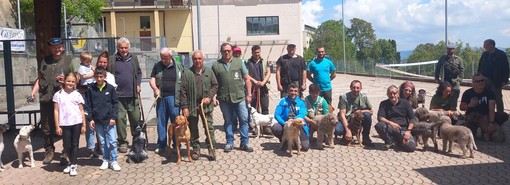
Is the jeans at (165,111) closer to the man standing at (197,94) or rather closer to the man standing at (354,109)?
the man standing at (197,94)

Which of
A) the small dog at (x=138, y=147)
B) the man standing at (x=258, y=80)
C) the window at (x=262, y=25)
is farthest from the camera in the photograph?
the window at (x=262, y=25)

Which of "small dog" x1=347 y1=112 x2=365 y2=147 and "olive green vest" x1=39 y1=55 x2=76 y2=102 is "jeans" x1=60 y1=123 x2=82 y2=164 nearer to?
"olive green vest" x1=39 y1=55 x2=76 y2=102

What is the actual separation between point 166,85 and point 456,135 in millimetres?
4320

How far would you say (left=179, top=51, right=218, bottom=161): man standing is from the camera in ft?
23.2

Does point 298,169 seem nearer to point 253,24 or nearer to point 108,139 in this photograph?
point 108,139

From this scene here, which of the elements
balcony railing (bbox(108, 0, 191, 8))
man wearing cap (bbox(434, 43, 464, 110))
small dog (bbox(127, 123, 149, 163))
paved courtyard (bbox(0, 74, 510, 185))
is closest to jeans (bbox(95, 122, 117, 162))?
paved courtyard (bbox(0, 74, 510, 185))

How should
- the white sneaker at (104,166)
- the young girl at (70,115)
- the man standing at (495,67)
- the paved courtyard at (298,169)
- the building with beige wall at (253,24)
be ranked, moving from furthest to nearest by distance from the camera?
the building with beige wall at (253,24) → the man standing at (495,67) → the white sneaker at (104,166) → the young girl at (70,115) → the paved courtyard at (298,169)

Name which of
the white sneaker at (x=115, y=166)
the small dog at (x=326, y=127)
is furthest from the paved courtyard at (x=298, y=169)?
the small dog at (x=326, y=127)

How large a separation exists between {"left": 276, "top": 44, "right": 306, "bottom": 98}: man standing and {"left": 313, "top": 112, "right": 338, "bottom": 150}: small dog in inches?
49.9

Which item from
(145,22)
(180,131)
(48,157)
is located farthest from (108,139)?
(145,22)

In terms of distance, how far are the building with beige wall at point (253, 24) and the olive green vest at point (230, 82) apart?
4633 centimetres

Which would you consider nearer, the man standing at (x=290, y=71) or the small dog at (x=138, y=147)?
the small dog at (x=138, y=147)

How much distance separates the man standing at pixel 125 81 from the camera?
7.32 metres

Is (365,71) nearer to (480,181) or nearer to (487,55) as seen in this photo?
(487,55)
